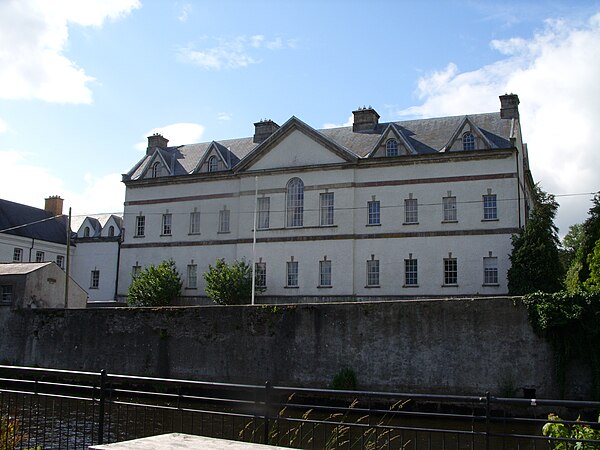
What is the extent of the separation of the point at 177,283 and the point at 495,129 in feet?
66.9

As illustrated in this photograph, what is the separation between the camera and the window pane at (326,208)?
35031 millimetres

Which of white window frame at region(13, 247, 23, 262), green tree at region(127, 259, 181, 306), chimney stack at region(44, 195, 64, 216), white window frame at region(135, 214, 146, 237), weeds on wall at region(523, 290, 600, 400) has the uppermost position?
chimney stack at region(44, 195, 64, 216)

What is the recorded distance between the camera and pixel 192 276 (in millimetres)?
38094

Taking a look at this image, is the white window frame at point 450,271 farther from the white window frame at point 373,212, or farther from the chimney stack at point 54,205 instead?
the chimney stack at point 54,205

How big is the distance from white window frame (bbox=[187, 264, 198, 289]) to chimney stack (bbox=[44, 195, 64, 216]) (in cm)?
1757

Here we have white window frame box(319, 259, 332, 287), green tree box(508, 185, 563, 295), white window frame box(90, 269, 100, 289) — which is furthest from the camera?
white window frame box(90, 269, 100, 289)

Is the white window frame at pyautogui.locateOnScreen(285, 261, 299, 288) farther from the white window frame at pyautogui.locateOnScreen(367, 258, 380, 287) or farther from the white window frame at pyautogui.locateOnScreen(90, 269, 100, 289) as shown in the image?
the white window frame at pyautogui.locateOnScreen(90, 269, 100, 289)

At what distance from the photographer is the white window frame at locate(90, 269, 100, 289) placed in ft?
140

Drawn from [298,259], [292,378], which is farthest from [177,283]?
[292,378]

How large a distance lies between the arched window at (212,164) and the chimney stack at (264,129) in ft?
9.88

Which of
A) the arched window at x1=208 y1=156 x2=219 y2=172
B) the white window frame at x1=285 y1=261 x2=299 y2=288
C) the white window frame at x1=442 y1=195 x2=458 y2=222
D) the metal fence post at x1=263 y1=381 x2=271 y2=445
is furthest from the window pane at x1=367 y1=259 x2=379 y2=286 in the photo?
the metal fence post at x1=263 y1=381 x2=271 y2=445

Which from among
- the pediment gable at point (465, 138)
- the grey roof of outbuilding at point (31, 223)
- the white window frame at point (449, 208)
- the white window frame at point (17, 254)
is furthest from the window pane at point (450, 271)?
the white window frame at point (17, 254)

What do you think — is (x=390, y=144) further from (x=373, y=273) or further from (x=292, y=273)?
(x=292, y=273)

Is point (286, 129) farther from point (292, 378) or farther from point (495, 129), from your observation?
point (292, 378)
